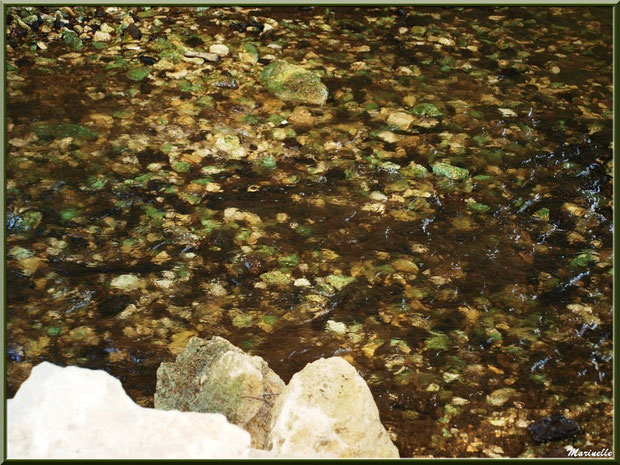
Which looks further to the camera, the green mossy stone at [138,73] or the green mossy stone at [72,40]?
the green mossy stone at [72,40]

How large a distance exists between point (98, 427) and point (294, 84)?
4.28 meters

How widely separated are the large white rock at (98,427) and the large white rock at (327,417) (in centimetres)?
41

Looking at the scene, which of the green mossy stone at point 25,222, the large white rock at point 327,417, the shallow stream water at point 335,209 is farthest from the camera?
the green mossy stone at point 25,222

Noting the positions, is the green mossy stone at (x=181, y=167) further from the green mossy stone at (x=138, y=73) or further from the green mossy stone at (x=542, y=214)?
the green mossy stone at (x=542, y=214)

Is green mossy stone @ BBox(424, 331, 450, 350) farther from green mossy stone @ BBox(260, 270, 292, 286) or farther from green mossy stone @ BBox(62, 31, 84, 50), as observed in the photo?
green mossy stone @ BBox(62, 31, 84, 50)

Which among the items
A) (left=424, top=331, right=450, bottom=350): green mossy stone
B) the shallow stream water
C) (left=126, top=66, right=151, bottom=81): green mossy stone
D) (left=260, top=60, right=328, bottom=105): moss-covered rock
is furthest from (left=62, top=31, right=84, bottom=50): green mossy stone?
(left=424, top=331, right=450, bottom=350): green mossy stone

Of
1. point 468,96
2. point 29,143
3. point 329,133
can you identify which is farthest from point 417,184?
point 29,143

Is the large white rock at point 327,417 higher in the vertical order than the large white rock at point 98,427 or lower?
lower

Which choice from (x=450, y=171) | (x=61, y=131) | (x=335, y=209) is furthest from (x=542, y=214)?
(x=61, y=131)

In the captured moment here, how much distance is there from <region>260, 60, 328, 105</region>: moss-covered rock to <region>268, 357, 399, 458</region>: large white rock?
3.51 meters

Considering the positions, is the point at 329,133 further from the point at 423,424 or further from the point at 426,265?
the point at 423,424

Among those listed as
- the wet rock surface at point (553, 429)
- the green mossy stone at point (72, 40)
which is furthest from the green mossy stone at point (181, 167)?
the wet rock surface at point (553, 429)

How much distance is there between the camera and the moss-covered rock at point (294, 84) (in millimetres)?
6391

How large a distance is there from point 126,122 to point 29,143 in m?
0.76
